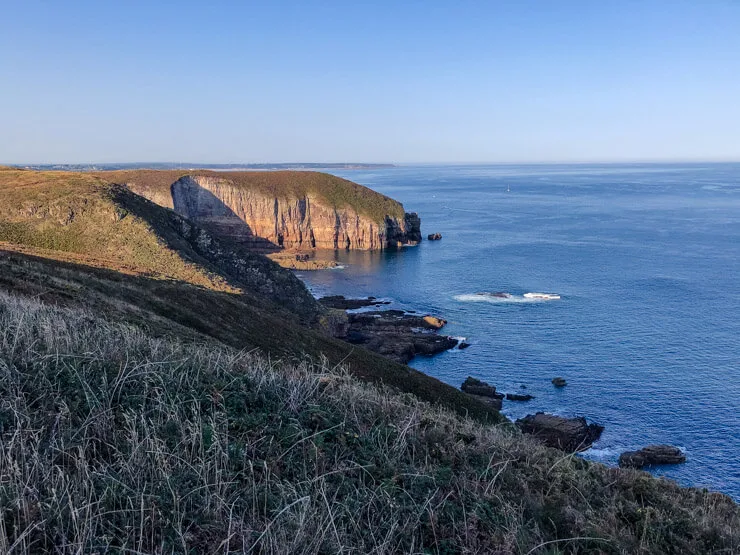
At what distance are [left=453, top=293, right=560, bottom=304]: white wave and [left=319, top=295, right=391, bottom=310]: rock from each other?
10.0 metres

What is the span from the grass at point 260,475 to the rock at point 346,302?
59761 mm

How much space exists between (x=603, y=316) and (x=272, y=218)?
259 ft

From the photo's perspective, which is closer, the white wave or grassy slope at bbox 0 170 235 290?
grassy slope at bbox 0 170 235 290

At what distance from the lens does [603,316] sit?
60188 mm

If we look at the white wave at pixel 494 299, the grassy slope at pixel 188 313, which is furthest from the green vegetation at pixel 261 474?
the white wave at pixel 494 299

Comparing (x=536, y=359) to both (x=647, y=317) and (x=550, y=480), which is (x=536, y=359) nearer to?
(x=647, y=317)

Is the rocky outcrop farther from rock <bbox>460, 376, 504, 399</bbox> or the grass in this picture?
the grass

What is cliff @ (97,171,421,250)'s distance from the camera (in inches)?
4685

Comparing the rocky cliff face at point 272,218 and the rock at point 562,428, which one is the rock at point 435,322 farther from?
the rocky cliff face at point 272,218

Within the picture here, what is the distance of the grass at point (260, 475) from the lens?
16.9 feet

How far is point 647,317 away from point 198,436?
60.8 meters

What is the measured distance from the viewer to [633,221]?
128m

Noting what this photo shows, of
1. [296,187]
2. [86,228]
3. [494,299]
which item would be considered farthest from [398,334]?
[296,187]

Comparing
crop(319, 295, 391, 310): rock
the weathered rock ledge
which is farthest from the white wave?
crop(319, 295, 391, 310): rock
